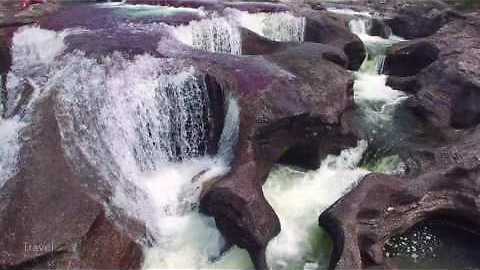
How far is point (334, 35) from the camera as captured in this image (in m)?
14.1

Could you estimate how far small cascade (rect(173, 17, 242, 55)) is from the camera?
43.0 feet

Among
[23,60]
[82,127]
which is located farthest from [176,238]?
[23,60]

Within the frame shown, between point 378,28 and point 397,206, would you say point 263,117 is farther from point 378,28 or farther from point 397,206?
point 378,28

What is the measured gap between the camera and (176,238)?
8.20 m

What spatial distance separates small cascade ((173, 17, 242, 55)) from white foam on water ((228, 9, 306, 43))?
5.24ft

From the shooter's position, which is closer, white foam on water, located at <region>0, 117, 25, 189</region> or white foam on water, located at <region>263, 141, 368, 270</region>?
white foam on water, located at <region>0, 117, 25, 189</region>

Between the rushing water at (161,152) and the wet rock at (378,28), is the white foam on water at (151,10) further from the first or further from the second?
the wet rock at (378,28)

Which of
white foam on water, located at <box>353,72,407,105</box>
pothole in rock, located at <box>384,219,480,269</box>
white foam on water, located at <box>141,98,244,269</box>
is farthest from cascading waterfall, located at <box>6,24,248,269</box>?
white foam on water, located at <box>353,72,407,105</box>

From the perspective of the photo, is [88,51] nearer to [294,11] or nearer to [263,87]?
[263,87]

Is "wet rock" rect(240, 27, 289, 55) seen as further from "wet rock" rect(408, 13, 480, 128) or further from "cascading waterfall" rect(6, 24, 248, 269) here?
"wet rock" rect(408, 13, 480, 128)

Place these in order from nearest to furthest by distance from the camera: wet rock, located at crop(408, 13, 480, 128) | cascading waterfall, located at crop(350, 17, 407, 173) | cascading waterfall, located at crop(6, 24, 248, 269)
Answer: cascading waterfall, located at crop(6, 24, 248, 269) → cascading waterfall, located at crop(350, 17, 407, 173) → wet rock, located at crop(408, 13, 480, 128)

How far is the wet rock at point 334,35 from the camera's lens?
45.2ft

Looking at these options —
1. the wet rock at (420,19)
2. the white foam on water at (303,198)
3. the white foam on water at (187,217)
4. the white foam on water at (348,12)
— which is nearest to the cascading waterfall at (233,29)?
the white foam on water at (348,12)

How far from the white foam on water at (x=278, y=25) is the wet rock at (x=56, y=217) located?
8.36 m
